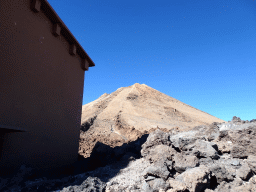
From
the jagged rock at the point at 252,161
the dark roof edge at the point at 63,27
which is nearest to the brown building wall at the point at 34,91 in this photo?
the dark roof edge at the point at 63,27

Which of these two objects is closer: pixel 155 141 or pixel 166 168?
pixel 166 168

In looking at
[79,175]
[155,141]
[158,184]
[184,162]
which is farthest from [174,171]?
[79,175]

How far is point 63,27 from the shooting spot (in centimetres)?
620

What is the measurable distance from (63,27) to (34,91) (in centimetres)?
260

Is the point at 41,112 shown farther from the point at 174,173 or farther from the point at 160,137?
the point at 174,173

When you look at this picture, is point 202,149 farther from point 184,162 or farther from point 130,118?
point 130,118

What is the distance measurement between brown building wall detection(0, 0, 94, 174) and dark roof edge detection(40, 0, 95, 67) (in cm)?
15

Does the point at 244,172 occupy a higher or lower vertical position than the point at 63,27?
lower

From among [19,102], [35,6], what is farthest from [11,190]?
[35,6]

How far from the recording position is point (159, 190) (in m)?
3.37

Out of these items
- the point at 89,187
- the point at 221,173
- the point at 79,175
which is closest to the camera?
the point at 89,187

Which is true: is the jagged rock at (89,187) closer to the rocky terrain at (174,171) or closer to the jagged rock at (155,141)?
the rocky terrain at (174,171)

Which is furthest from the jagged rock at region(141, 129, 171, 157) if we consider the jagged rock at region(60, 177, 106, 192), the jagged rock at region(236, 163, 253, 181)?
the jagged rock at region(60, 177, 106, 192)

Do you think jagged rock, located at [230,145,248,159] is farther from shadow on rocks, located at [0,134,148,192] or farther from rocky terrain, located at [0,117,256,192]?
shadow on rocks, located at [0,134,148,192]
